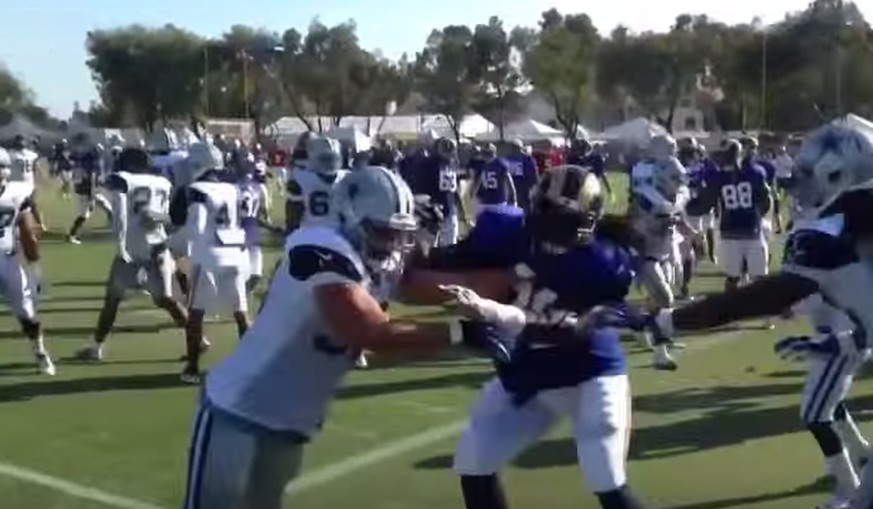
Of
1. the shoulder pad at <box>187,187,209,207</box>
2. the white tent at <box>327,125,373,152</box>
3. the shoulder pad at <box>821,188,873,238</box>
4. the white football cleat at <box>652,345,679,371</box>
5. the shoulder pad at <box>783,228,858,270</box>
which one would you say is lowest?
the white football cleat at <box>652,345,679,371</box>

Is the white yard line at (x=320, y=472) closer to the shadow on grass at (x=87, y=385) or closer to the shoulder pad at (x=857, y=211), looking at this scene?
the shadow on grass at (x=87, y=385)

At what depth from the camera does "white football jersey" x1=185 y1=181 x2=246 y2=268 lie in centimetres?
1093

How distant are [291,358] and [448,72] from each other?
67072 millimetres

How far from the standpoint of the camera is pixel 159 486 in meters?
7.61

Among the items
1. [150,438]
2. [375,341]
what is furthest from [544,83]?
[375,341]

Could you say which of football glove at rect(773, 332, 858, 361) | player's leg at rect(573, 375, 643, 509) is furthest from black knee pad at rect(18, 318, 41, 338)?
football glove at rect(773, 332, 858, 361)

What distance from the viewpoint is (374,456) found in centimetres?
825

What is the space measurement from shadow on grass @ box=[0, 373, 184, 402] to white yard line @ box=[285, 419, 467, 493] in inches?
97.7

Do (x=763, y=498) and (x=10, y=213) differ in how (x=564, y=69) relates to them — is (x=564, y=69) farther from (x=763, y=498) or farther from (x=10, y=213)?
(x=763, y=498)

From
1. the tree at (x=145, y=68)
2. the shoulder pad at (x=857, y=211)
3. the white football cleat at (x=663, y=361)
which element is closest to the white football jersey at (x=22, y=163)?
the white football cleat at (x=663, y=361)

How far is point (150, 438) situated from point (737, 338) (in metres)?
6.02

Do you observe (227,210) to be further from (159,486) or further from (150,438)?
(159,486)

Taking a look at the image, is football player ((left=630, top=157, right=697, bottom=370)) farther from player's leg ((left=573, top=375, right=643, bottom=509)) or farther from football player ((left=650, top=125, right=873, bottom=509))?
player's leg ((left=573, top=375, right=643, bottom=509))

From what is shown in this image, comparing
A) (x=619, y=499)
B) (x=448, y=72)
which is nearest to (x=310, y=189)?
(x=619, y=499)
